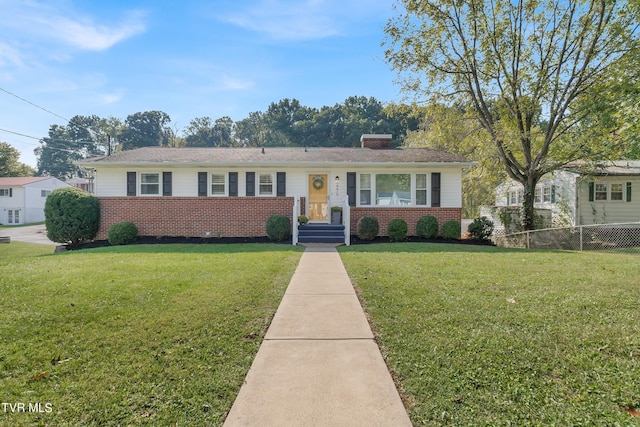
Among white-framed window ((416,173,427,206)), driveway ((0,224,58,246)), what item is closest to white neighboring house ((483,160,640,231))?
white-framed window ((416,173,427,206))

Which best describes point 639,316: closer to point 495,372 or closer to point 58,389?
point 495,372

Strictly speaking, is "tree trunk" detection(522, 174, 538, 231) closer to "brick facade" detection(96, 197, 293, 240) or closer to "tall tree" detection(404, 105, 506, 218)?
"tall tree" detection(404, 105, 506, 218)

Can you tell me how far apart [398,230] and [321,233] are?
111 inches

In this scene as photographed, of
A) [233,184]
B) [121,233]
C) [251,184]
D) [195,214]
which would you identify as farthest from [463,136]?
[121,233]

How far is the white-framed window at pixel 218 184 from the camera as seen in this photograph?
13.0m

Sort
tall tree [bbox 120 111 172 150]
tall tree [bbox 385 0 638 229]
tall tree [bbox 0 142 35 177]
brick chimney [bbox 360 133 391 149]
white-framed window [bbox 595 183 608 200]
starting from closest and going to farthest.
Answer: tall tree [bbox 385 0 638 229]
white-framed window [bbox 595 183 608 200]
brick chimney [bbox 360 133 391 149]
tall tree [bbox 0 142 35 177]
tall tree [bbox 120 111 172 150]

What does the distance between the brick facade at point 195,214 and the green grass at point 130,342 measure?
675 cm

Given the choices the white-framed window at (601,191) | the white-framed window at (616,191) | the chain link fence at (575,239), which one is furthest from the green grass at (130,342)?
the white-framed window at (616,191)

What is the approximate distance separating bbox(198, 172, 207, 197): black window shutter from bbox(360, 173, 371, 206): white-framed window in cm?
616

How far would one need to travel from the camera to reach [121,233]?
11.8 m

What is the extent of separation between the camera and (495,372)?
2.59 m

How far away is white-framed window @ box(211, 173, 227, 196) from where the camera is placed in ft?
42.8

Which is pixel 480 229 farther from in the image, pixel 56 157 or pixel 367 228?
pixel 56 157

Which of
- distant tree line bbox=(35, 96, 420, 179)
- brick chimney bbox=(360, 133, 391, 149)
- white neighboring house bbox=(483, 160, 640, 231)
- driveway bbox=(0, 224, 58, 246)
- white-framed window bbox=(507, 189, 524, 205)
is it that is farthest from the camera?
distant tree line bbox=(35, 96, 420, 179)
